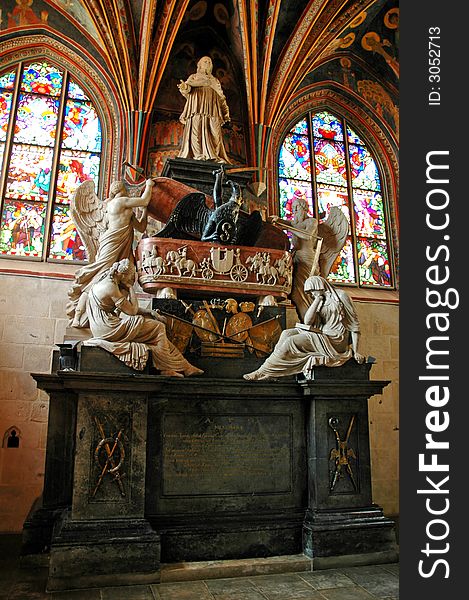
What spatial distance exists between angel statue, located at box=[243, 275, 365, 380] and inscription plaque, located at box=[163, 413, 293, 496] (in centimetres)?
53

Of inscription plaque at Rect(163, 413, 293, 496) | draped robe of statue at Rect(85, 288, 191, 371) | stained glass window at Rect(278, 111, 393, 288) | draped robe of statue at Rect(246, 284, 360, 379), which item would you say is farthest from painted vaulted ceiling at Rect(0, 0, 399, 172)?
inscription plaque at Rect(163, 413, 293, 496)

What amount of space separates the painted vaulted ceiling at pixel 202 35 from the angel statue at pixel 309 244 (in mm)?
3576

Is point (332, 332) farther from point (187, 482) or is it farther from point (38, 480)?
point (38, 480)

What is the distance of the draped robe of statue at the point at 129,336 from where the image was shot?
555 cm

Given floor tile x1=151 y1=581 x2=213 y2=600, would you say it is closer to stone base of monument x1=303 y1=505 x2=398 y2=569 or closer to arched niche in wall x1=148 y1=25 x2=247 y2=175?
stone base of monument x1=303 y1=505 x2=398 y2=569

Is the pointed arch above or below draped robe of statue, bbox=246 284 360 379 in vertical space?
above

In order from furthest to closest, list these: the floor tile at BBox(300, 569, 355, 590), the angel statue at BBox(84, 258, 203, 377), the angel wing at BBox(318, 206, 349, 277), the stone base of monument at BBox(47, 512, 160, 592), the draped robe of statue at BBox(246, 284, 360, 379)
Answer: the angel wing at BBox(318, 206, 349, 277)
the draped robe of statue at BBox(246, 284, 360, 379)
the angel statue at BBox(84, 258, 203, 377)
the floor tile at BBox(300, 569, 355, 590)
the stone base of monument at BBox(47, 512, 160, 592)

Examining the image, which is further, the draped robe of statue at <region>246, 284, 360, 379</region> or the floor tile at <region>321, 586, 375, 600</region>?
the draped robe of statue at <region>246, 284, 360, 379</region>

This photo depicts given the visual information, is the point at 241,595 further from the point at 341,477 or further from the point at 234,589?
the point at 341,477

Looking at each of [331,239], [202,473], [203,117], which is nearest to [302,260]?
[331,239]

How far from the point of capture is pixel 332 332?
6.34 m

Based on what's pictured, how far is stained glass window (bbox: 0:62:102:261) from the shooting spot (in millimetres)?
9586

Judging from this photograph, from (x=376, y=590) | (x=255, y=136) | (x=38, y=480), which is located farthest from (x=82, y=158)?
(x=376, y=590)

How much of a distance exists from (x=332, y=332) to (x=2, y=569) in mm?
4058
